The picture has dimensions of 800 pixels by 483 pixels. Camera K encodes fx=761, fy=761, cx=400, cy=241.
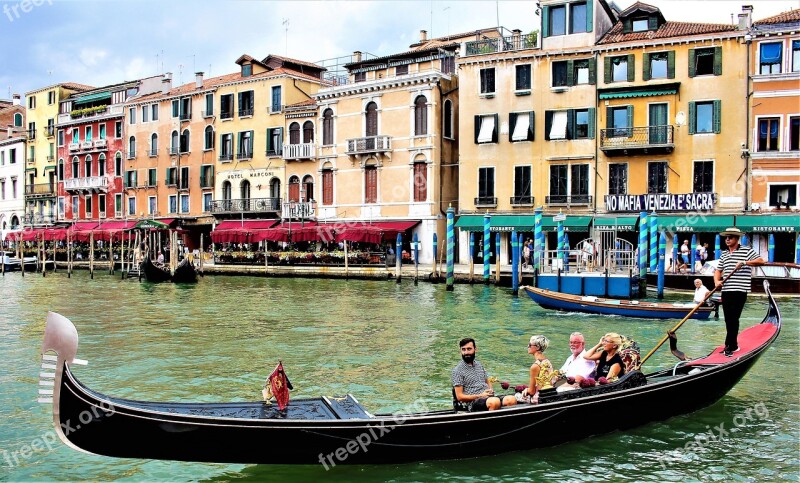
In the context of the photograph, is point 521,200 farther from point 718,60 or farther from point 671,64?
point 718,60

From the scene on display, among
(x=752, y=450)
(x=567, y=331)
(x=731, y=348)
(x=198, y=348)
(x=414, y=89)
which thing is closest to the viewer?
(x=752, y=450)

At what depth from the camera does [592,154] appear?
26.7m

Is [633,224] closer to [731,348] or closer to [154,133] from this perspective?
[731,348]

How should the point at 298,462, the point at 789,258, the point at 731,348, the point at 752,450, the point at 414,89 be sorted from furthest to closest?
the point at 414,89, the point at 789,258, the point at 731,348, the point at 752,450, the point at 298,462

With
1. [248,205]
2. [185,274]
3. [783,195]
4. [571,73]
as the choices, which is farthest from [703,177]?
[248,205]

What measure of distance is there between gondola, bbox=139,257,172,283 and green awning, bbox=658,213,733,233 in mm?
18236

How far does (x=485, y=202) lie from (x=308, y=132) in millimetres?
9724

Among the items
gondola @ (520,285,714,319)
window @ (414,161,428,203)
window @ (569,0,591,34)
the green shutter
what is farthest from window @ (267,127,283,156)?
gondola @ (520,285,714,319)

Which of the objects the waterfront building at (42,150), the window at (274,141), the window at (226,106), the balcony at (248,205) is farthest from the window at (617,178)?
the waterfront building at (42,150)

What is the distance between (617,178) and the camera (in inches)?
1038

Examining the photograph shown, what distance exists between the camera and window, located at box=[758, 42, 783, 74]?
2408 cm

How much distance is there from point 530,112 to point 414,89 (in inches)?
198

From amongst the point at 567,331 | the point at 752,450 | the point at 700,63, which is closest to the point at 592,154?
the point at 700,63

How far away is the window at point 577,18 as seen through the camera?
26.7 metres
